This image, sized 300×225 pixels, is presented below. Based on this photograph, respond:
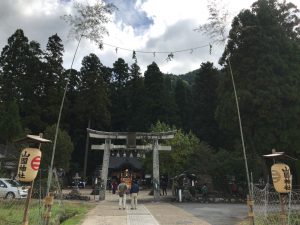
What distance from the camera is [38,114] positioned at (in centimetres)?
4516

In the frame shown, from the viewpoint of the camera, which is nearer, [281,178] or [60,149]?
[281,178]

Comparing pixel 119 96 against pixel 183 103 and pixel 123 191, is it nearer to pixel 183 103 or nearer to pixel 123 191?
pixel 183 103

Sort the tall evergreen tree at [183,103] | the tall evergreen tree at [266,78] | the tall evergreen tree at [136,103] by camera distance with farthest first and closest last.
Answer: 1. the tall evergreen tree at [183,103]
2. the tall evergreen tree at [136,103]
3. the tall evergreen tree at [266,78]

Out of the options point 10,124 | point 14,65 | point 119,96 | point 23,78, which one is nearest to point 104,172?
point 10,124

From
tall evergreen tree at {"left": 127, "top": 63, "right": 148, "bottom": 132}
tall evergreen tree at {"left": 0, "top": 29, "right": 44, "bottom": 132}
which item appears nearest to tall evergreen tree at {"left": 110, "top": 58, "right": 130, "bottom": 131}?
tall evergreen tree at {"left": 127, "top": 63, "right": 148, "bottom": 132}

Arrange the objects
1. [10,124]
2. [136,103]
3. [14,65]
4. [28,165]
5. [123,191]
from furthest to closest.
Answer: [136,103]
[14,65]
[10,124]
[123,191]
[28,165]

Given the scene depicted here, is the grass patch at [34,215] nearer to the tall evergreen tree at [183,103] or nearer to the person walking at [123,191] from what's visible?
the person walking at [123,191]

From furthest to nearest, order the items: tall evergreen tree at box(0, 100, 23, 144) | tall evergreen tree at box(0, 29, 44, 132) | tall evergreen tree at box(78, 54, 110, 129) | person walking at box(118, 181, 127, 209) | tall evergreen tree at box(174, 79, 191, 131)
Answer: tall evergreen tree at box(174, 79, 191, 131), tall evergreen tree at box(78, 54, 110, 129), tall evergreen tree at box(0, 29, 44, 132), tall evergreen tree at box(0, 100, 23, 144), person walking at box(118, 181, 127, 209)

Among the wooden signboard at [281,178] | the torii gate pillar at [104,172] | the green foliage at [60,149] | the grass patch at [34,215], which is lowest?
the grass patch at [34,215]

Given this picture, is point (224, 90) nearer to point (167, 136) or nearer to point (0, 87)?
point (167, 136)

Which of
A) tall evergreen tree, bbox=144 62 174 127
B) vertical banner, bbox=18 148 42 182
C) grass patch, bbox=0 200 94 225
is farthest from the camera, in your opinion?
tall evergreen tree, bbox=144 62 174 127

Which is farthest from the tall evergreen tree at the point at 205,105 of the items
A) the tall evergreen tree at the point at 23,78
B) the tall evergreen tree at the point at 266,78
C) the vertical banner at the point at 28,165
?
the vertical banner at the point at 28,165

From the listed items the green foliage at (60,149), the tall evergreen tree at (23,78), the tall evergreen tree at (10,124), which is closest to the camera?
the tall evergreen tree at (10,124)

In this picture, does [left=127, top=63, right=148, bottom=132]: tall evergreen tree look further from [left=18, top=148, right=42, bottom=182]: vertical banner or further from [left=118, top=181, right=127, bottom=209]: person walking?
[left=18, top=148, right=42, bottom=182]: vertical banner
